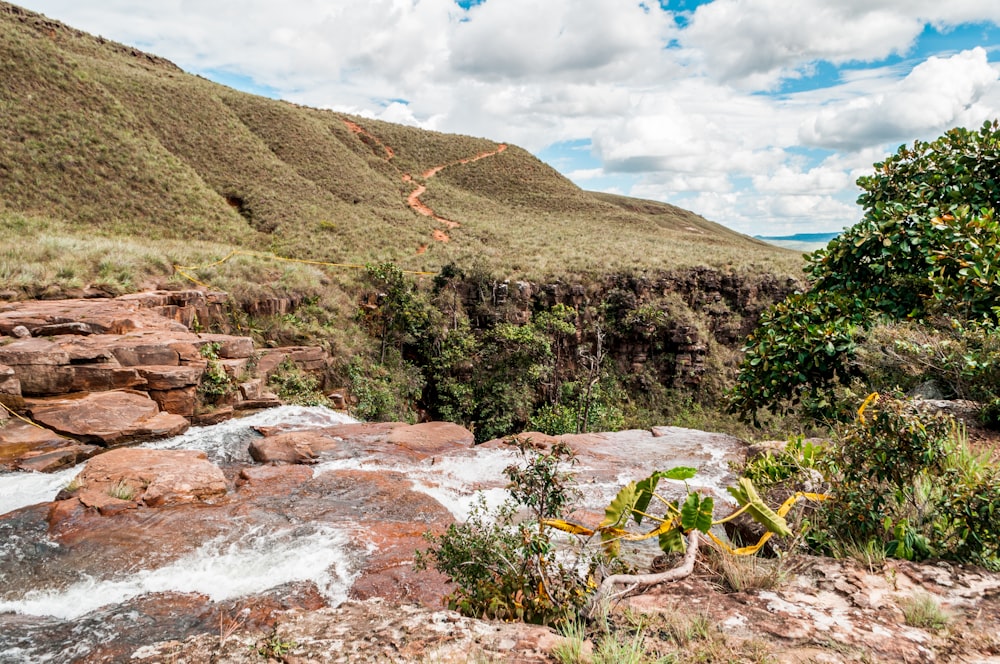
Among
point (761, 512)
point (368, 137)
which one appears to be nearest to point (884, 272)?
point (761, 512)

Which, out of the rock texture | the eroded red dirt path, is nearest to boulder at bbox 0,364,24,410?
the rock texture

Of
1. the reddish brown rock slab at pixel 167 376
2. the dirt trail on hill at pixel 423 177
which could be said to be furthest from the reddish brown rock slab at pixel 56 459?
the dirt trail on hill at pixel 423 177

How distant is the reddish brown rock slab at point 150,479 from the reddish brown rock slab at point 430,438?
113 inches

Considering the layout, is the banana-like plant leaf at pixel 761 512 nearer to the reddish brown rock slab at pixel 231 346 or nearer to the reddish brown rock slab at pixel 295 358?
the reddish brown rock slab at pixel 231 346

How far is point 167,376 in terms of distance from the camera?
347 inches

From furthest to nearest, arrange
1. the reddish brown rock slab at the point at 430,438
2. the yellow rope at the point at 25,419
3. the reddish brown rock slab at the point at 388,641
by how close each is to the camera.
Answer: the reddish brown rock slab at the point at 430,438
the yellow rope at the point at 25,419
the reddish brown rock slab at the point at 388,641

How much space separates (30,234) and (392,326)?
1242cm

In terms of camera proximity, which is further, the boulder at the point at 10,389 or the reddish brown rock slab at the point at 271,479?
the boulder at the point at 10,389

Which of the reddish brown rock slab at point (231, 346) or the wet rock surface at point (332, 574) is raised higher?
the reddish brown rock slab at point (231, 346)

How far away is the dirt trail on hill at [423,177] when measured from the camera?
1231 inches

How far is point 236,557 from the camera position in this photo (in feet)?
15.5

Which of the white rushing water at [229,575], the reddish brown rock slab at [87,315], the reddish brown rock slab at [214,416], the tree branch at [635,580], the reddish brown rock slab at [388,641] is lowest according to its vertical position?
the white rushing water at [229,575]

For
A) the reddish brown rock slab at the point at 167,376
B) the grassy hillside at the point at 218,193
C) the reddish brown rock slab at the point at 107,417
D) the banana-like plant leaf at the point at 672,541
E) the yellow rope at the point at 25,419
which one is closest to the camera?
the banana-like plant leaf at the point at 672,541

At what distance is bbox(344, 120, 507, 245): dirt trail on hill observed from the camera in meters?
31.3
